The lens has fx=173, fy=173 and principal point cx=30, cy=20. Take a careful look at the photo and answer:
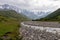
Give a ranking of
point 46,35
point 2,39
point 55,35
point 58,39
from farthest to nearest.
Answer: point 2,39 < point 46,35 < point 55,35 < point 58,39

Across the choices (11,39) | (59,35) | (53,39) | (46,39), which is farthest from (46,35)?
(11,39)

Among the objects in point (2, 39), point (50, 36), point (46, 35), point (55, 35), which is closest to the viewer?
point (55, 35)

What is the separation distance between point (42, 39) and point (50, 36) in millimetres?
2091

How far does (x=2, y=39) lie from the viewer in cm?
3791

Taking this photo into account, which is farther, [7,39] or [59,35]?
[7,39]

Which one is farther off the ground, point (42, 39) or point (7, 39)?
point (42, 39)

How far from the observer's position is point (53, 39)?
13.0 meters

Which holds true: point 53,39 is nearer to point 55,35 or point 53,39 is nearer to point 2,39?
point 55,35

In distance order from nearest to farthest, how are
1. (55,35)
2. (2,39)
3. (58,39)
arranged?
1. (58,39)
2. (55,35)
3. (2,39)

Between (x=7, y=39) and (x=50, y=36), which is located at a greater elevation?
(x=50, y=36)

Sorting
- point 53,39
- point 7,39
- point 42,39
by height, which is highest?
point 53,39

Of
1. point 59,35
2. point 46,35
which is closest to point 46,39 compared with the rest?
point 46,35

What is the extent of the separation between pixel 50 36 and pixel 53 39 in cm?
89

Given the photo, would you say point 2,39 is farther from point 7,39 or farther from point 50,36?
point 50,36
